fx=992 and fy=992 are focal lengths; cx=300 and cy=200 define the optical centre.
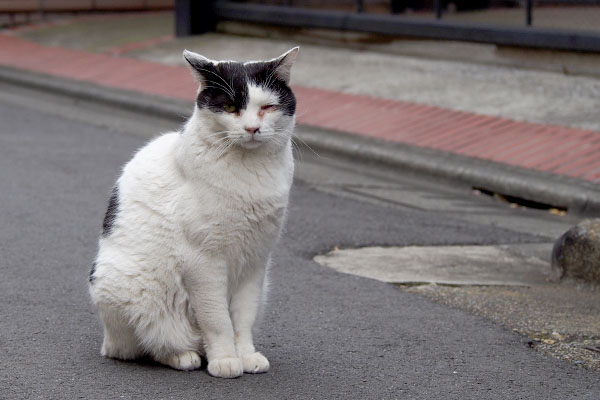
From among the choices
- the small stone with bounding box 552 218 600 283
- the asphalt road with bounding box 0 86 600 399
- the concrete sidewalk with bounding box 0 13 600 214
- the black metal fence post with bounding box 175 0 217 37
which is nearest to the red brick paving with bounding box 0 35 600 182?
the concrete sidewalk with bounding box 0 13 600 214

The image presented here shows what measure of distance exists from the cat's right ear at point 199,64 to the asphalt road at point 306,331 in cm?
119

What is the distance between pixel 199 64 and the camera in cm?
376

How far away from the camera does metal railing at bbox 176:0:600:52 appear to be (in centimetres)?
1019

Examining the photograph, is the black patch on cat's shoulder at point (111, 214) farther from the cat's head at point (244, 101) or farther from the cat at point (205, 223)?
the cat's head at point (244, 101)

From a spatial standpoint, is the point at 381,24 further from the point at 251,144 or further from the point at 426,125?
the point at 251,144

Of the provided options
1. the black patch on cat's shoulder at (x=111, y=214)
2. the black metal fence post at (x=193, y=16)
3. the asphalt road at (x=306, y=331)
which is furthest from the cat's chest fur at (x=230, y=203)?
the black metal fence post at (x=193, y=16)

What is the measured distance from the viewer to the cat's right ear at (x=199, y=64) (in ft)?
12.2

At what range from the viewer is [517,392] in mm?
3926

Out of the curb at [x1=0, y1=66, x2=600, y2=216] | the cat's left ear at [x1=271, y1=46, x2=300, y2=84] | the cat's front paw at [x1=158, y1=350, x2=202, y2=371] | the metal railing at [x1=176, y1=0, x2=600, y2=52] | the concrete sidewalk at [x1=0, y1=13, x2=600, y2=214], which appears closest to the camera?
the cat's left ear at [x1=271, y1=46, x2=300, y2=84]

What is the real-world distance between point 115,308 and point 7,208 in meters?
3.14

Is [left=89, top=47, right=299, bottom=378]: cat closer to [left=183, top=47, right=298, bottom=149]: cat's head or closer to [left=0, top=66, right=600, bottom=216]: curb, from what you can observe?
[left=183, top=47, right=298, bottom=149]: cat's head

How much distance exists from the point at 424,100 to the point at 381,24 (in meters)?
2.51

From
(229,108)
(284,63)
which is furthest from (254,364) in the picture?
(284,63)

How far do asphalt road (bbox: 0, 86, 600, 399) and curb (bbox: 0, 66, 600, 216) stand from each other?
73cm
